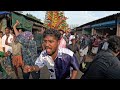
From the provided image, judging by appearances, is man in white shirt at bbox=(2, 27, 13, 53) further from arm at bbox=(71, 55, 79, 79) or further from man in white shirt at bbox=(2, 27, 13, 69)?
arm at bbox=(71, 55, 79, 79)

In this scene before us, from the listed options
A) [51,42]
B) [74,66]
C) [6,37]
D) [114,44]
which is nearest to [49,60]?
[51,42]

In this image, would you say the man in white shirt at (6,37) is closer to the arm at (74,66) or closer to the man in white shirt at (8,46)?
the man in white shirt at (8,46)

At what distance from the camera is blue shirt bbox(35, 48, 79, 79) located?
13.3ft

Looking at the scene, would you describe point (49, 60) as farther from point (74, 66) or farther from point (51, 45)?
point (74, 66)

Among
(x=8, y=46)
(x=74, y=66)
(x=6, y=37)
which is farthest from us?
(x=6, y=37)

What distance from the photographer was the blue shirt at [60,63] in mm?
4062

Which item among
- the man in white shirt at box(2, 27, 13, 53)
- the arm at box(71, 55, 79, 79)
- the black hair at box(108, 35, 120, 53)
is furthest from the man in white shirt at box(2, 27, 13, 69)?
the black hair at box(108, 35, 120, 53)

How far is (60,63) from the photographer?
163 inches

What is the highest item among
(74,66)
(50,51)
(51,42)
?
(51,42)

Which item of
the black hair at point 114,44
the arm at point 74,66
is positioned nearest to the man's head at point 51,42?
the arm at point 74,66

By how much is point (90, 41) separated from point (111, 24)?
2.66 ft

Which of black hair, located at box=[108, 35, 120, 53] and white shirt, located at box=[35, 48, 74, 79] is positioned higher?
black hair, located at box=[108, 35, 120, 53]
